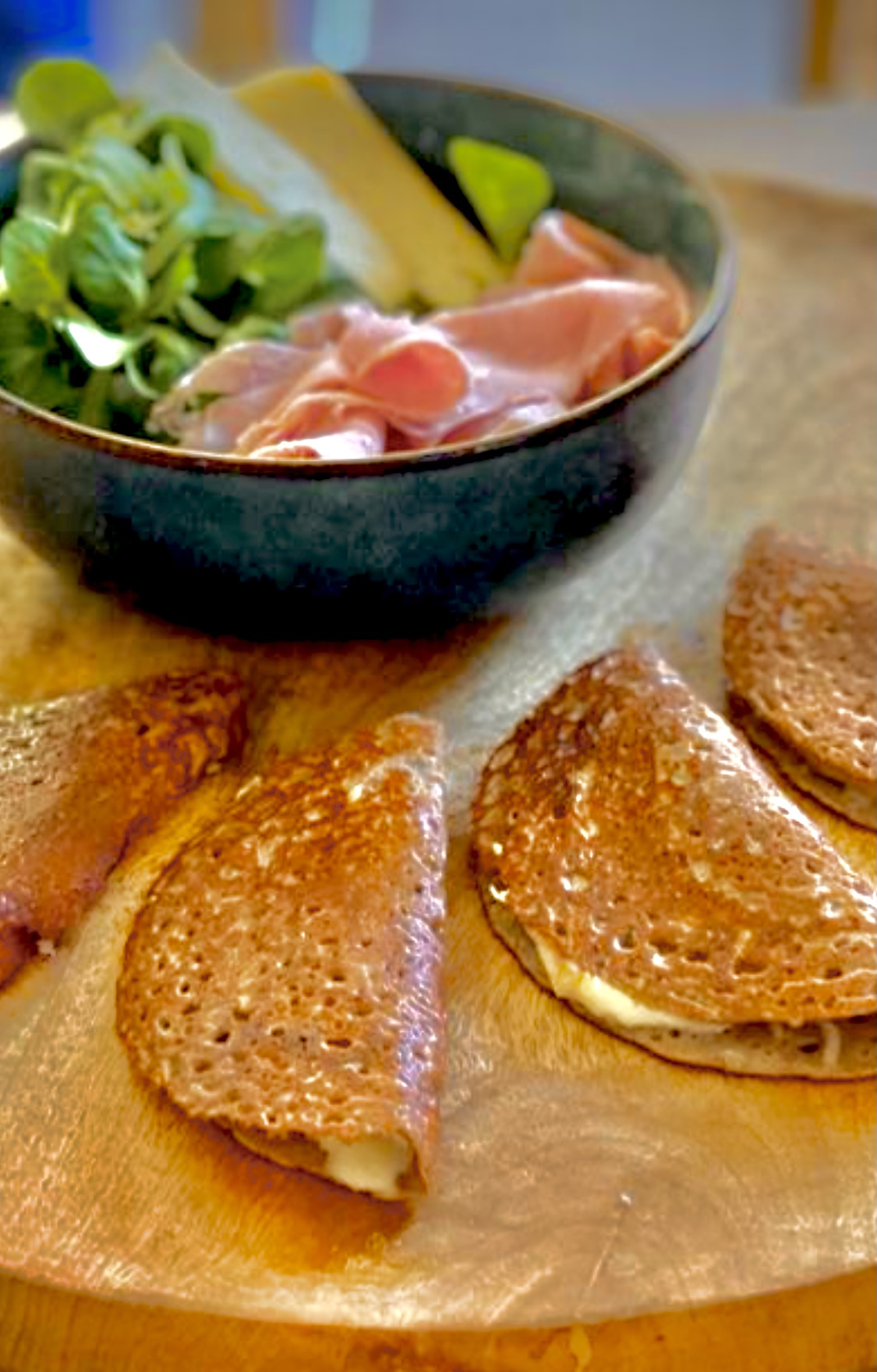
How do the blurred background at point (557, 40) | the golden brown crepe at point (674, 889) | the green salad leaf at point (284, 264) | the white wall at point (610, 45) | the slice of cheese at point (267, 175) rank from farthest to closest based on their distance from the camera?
the white wall at point (610, 45) → the blurred background at point (557, 40) → the slice of cheese at point (267, 175) → the green salad leaf at point (284, 264) → the golden brown crepe at point (674, 889)

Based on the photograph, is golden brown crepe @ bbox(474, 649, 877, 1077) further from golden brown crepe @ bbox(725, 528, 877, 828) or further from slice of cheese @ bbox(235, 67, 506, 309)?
slice of cheese @ bbox(235, 67, 506, 309)

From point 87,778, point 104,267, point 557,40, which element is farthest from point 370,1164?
point 557,40

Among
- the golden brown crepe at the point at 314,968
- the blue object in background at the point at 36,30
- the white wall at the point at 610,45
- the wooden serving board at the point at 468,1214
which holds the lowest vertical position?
the white wall at the point at 610,45

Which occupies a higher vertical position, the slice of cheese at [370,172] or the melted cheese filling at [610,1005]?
the slice of cheese at [370,172]

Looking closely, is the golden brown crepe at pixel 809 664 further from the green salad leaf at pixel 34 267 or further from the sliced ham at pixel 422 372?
the green salad leaf at pixel 34 267

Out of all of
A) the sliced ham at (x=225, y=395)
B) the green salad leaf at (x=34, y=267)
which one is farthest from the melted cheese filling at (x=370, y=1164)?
the green salad leaf at (x=34, y=267)

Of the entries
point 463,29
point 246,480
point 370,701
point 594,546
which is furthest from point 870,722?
point 463,29
